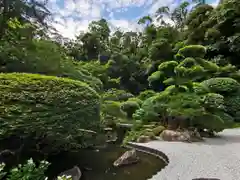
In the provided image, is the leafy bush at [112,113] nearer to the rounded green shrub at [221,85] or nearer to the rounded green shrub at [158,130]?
the rounded green shrub at [158,130]

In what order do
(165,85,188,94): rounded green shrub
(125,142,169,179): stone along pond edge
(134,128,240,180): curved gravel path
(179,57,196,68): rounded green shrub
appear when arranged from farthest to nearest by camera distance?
(179,57,196,68): rounded green shrub < (165,85,188,94): rounded green shrub < (125,142,169,179): stone along pond edge < (134,128,240,180): curved gravel path

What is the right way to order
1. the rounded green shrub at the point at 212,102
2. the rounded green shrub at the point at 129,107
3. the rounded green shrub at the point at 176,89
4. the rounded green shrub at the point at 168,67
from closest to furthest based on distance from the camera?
the rounded green shrub at the point at 212,102, the rounded green shrub at the point at 176,89, the rounded green shrub at the point at 168,67, the rounded green shrub at the point at 129,107

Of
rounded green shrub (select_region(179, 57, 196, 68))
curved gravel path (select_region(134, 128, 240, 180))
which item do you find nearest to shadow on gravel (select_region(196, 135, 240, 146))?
curved gravel path (select_region(134, 128, 240, 180))

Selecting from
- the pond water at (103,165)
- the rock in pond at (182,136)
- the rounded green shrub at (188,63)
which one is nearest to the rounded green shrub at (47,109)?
the pond water at (103,165)

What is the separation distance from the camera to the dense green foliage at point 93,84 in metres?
3.95

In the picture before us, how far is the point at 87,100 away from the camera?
15.2ft

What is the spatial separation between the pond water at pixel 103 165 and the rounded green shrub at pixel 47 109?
2.07ft

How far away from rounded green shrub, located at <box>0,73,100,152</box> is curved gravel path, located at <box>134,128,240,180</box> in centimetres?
155

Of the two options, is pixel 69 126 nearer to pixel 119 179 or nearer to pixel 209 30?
pixel 119 179

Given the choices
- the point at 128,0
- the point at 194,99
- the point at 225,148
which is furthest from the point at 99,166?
the point at 128,0

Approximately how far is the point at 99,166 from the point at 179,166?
1.57 meters

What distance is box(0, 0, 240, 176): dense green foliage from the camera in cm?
395

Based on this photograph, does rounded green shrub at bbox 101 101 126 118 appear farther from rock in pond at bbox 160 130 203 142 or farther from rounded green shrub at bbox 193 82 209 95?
rounded green shrub at bbox 193 82 209 95

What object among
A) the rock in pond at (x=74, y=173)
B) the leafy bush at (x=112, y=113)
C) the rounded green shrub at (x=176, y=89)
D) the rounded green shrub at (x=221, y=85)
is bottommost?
the rock in pond at (x=74, y=173)
